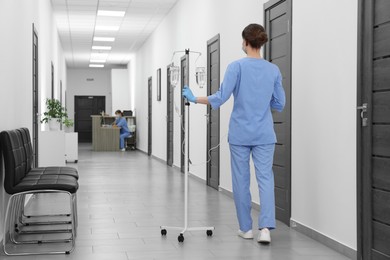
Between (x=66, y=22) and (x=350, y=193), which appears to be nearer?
(x=350, y=193)

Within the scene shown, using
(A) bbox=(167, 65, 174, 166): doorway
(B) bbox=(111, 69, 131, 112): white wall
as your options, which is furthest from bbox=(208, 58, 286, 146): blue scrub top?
(B) bbox=(111, 69, 131, 112): white wall

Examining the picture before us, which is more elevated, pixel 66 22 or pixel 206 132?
pixel 66 22

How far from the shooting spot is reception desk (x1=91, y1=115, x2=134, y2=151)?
1744 centimetres

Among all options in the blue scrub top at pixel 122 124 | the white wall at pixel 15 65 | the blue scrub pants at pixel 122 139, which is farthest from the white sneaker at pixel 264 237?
the blue scrub pants at pixel 122 139

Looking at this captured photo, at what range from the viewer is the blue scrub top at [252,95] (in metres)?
4.15

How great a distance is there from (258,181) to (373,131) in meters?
1.09

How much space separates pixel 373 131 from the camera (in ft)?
11.0

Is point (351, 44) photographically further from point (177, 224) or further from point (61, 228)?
point (61, 228)

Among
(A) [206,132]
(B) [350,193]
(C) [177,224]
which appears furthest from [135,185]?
(B) [350,193]

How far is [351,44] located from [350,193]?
3.18 ft

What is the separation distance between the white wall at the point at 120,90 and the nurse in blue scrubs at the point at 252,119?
680 inches

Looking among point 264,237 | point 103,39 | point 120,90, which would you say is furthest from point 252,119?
point 120,90

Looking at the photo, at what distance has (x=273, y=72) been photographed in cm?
420

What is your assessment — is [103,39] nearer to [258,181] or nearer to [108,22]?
[108,22]
